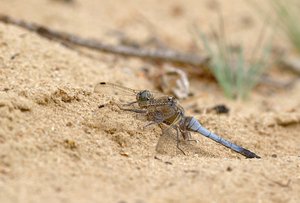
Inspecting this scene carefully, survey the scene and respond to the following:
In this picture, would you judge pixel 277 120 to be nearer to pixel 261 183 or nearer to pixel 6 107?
pixel 261 183

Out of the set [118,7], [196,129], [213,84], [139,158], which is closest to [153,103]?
[196,129]

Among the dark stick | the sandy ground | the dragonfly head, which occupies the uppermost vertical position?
the dark stick

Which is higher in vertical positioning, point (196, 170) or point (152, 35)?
point (152, 35)

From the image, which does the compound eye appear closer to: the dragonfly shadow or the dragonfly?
the dragonfly

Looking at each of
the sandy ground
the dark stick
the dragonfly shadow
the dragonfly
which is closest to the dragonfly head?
the dragonfly

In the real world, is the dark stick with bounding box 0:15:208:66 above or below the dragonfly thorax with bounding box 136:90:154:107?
above

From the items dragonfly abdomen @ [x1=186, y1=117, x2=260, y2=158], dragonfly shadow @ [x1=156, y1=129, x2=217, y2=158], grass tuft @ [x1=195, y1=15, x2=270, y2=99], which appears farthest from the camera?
grass tuft @ [x1=195, y1=15, x2=270, y2=99]

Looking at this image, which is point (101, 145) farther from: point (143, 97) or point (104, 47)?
point (104, 47)
